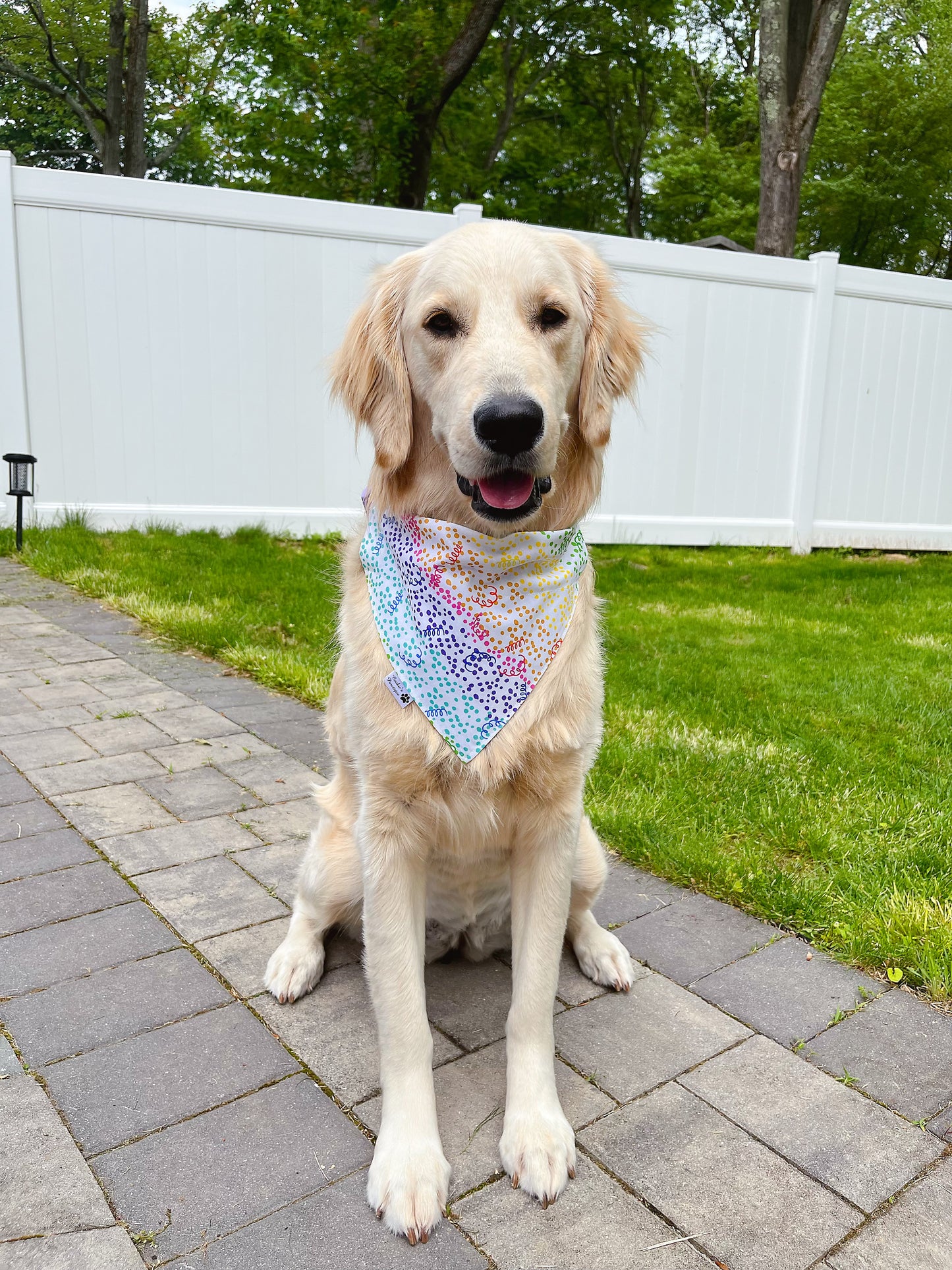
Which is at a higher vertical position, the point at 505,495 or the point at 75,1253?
the point at 505,495

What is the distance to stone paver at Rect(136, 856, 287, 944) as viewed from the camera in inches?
98.7

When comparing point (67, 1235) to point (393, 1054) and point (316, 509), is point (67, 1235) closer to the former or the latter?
point (393, 1054)

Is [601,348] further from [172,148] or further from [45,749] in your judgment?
[172,148]

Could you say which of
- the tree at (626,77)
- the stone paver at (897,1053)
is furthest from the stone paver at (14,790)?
the tree at (626,77)

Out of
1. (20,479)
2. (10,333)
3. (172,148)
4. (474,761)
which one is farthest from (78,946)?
(172,148)

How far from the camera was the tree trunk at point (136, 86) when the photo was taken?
1466 cm

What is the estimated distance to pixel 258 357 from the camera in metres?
7.61

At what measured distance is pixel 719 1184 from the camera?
1.70m

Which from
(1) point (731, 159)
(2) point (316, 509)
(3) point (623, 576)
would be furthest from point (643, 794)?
(1) point (731, 159)

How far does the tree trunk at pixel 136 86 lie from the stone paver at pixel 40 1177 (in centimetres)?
1681

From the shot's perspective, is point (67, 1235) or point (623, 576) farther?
point (623, 576)

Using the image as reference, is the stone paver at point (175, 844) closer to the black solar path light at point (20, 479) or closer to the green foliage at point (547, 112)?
the black solar path light at point (20, 479)

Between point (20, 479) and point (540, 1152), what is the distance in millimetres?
6591

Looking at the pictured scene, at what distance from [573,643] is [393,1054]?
3.00ft
